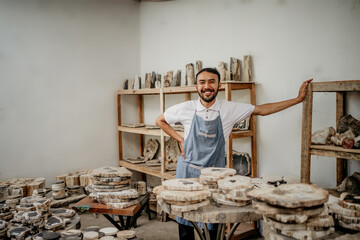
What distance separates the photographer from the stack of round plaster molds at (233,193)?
80.7 inches

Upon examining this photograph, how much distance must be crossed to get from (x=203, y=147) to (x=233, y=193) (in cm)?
103

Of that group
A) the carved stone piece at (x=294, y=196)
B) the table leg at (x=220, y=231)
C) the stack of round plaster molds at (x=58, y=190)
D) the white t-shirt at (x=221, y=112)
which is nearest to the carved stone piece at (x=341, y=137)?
the white t-shirt at (x=221, y=112)

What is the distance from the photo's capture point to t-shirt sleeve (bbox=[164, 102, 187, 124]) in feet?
10.8

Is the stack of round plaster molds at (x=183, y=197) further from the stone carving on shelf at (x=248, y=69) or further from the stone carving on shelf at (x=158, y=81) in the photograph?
the stone carving on shelf at (x=158, y=81)

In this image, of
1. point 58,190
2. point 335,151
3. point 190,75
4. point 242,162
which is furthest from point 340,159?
point 58,190

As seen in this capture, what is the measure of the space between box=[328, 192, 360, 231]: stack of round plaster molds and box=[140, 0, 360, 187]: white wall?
1.43m

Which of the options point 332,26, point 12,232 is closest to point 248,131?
point 332,26

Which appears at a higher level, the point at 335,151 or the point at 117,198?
the point at 335,151

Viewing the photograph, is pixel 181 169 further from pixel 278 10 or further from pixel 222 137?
pixel 278 10

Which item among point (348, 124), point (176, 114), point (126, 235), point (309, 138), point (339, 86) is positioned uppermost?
point (339, 86)

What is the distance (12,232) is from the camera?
269 cm

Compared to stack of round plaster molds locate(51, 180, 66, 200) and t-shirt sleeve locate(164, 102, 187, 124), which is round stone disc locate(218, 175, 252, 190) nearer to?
t-shirt sleeve locate(164, 102, 187, 124)

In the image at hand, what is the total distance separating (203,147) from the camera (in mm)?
3055

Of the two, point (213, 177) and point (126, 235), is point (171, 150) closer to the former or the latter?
point (126, 235)
